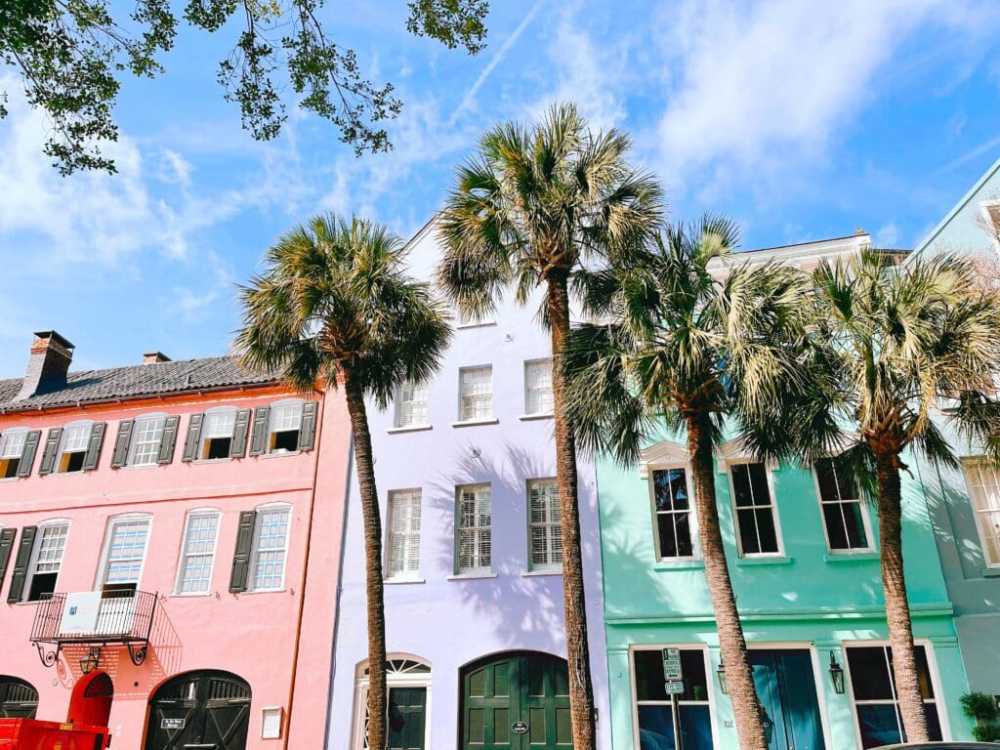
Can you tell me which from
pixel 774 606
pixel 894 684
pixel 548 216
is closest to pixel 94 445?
pixel 548 216

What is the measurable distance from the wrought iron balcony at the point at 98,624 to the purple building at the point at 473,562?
5.22 m

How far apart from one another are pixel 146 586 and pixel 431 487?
310 inches

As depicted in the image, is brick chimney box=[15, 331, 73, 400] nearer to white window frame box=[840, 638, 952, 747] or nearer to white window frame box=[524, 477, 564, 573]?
white window frame box=[524, 477, 564, 573]

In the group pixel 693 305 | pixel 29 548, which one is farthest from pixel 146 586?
pixel 693 305

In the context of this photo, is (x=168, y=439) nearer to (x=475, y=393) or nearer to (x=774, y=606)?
(x=475, y=393)

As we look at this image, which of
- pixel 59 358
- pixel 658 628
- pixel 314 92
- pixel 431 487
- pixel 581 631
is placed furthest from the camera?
pixel 59 358

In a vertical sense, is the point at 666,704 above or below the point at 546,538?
below

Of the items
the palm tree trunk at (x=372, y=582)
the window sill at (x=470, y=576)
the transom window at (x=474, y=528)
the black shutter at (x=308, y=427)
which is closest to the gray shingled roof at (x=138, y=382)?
the black shutter at (x=308, y=427)

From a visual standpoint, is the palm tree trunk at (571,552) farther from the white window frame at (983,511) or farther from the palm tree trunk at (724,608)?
the white window frame at (983,511)


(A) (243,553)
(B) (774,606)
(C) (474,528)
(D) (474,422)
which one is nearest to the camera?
(B) (774,606)

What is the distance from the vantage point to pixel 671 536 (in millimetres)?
16266

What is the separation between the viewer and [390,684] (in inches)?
652

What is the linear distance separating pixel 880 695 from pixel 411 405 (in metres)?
12.2

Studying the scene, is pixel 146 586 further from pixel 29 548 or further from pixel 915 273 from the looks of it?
pixel 915 273
